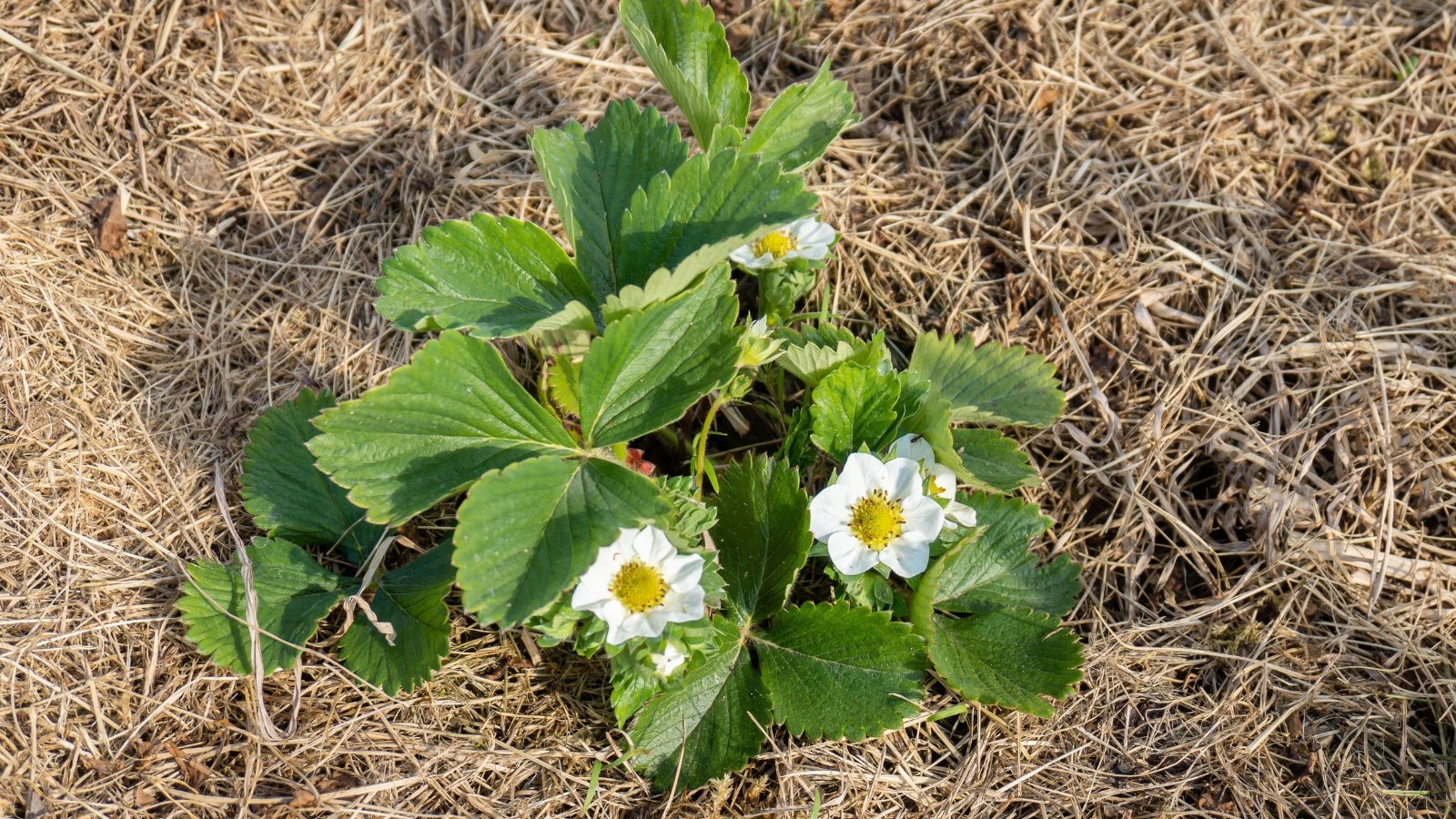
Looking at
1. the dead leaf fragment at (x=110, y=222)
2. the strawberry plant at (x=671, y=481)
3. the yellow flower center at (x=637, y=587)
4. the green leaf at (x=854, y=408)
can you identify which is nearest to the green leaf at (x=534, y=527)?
the strawberry plant at (x=671, y=481)

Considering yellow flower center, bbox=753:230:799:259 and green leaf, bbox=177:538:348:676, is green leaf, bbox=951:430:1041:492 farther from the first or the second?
green leaf, bbox=177:538:348:676

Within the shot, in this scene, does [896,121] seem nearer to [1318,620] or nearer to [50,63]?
[1318,620]

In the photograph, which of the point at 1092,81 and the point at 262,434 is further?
the point at 1092,81

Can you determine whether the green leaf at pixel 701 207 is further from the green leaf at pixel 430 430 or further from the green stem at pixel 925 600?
the green stem at pixel 925 600

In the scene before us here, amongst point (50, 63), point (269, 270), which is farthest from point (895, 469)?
point (50, 63)

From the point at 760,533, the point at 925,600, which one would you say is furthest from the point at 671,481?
the point at 925,600
